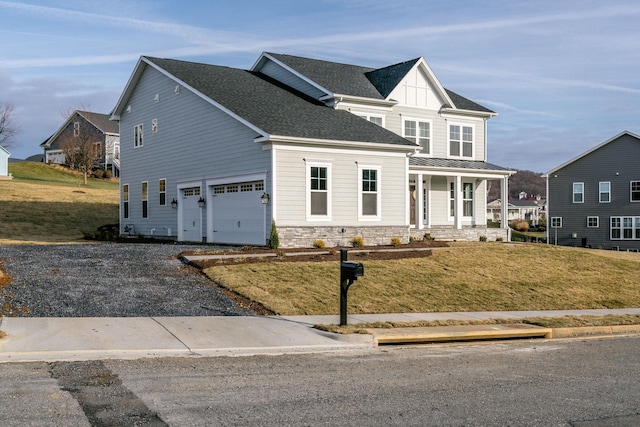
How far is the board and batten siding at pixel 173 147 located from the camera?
85.2 ft

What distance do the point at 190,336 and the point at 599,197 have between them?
138ft

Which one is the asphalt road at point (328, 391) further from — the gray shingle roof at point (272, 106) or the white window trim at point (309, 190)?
the gray shingle roof at point (272, 106)

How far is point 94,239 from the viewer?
3281 cm

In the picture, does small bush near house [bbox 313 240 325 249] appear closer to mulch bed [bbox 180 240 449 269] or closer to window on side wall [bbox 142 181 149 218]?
mulch bed [bbox 180 240 449 269]

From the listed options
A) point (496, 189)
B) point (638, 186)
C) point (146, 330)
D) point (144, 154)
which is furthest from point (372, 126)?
point (496, 189)

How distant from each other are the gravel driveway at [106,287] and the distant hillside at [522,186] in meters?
143

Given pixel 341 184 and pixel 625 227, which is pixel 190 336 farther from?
pixel 625 227

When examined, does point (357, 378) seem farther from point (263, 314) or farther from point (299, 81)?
point (299, 81)

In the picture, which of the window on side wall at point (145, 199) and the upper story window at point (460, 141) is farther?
the upper story window at point (460, 141)

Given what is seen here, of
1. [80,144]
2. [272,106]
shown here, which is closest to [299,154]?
[272,106]

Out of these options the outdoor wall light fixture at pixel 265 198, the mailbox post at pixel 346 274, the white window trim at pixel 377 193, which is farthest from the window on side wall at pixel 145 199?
the mailbox post at pixel 346 274

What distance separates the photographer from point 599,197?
156ft

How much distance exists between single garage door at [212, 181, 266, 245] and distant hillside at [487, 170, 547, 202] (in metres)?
134

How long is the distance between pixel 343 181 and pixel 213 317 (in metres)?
12.8
